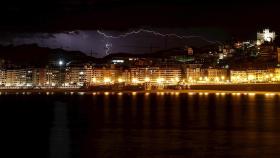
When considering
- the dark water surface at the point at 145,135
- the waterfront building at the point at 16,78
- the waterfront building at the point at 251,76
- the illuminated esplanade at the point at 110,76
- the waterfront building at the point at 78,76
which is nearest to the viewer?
the dark water surface at the point at 145,135

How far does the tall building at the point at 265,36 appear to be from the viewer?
4323 inches

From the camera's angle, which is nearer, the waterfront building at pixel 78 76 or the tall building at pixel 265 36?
the waterfront building at pixel 78 76

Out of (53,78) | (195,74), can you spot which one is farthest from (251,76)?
(53,78)

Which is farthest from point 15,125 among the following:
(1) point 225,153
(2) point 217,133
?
(1) point 225,153

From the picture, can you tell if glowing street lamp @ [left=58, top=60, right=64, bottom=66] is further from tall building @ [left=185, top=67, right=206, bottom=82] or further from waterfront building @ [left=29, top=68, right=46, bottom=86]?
tall building @ [left=185, top=67, right=206, bottom=82]

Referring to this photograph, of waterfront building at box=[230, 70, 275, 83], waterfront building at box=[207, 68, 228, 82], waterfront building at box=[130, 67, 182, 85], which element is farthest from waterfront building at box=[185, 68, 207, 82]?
waterfront building at box=[230, 70, 275, 83]

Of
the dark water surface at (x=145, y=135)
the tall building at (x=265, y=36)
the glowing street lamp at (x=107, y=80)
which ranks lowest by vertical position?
the dark water surface at (x=145, y=135)

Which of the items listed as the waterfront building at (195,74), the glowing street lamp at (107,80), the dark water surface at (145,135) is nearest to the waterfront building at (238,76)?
the waterfront building at (195,74)

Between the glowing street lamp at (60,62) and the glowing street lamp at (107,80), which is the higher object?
the glowing street lamp at (60,62)

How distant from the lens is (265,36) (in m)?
112

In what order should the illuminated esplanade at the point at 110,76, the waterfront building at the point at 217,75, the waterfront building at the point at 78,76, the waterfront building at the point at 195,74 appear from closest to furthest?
the waterfront building at the point at 217,75
the illuminated esplanade at the point at 110,76
the waterfront building at the point at 195,74
the waterfront building at the point at 78,76

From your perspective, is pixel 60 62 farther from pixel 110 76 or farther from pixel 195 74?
pixel 195 74

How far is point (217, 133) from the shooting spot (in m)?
24.0

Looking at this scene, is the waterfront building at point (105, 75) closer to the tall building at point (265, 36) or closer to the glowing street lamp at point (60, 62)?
the glowing street lamp at point (60, 62)
